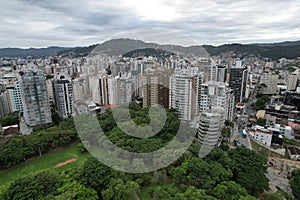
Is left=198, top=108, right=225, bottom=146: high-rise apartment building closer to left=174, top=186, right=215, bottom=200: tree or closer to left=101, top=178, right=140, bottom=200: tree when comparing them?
left=174, top=186, right=215, bottom=200: tree

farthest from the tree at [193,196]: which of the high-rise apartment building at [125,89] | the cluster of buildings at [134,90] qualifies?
the high-rise apartment building at [125,89]

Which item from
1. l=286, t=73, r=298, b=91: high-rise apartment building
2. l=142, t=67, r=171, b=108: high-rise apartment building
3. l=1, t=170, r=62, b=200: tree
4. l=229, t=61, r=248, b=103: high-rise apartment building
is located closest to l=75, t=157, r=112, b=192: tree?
l=1, t=170, r=62, b=200: tree

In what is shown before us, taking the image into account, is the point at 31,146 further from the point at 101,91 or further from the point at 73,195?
the point at 101,91

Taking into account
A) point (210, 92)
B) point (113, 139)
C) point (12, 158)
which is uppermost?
point (210, 92)

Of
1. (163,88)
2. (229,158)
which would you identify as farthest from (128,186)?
(163,88)

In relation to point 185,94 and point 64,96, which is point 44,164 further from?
point 185,94

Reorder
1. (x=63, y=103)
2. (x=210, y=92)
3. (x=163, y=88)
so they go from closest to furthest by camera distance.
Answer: (x=210, y=92) < (x=63, y=103) < (x=163, y=88)

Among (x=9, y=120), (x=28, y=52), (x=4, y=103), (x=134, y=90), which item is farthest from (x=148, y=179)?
(x=28, y=52)
